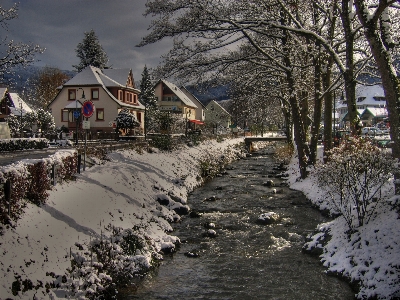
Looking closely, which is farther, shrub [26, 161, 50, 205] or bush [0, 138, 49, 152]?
bush [0, 138, 49, 152]

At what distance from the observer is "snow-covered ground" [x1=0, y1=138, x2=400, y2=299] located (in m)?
6.56

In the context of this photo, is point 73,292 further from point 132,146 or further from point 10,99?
point 10,99

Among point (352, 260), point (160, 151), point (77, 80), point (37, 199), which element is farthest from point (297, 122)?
point (77, 80)

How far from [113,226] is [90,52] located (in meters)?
67.8

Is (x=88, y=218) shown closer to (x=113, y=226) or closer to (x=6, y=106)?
(x=113, y=226)

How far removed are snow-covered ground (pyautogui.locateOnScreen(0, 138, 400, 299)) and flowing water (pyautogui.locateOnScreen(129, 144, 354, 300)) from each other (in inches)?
25.2

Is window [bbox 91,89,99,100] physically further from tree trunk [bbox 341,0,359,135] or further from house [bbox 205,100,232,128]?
house [bbox 205,100,232,128]

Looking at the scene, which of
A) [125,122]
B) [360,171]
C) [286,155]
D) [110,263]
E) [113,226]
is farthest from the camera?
[125,122]

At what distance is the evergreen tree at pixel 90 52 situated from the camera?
230 feet

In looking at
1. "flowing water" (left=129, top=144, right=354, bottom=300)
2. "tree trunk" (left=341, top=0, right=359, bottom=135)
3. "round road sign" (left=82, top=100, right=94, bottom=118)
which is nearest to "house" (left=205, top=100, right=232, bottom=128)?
"flowing water" (left=129, top=144, right=354, bottom=300)

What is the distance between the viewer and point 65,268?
7004 millimetres

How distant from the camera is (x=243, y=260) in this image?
31.1 feet

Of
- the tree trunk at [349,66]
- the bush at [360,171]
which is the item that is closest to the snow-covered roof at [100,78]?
the tree trunk at [349,66]

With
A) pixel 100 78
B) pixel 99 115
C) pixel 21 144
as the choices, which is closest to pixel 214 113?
pixel 100 78
